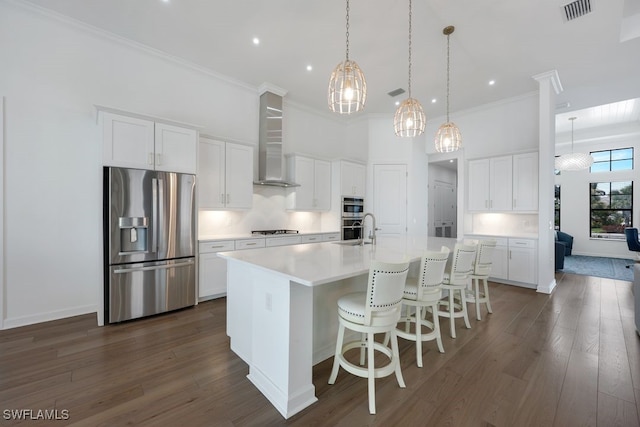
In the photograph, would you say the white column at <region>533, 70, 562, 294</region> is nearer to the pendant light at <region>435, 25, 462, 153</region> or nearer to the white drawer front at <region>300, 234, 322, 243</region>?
the pendant light at <region>435, 25, 462, 153</region>

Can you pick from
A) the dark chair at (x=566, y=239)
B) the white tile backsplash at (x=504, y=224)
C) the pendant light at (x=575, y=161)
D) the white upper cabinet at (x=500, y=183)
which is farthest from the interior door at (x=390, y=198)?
the dark chair at (x=566, y=239)

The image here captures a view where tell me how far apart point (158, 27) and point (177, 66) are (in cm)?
72

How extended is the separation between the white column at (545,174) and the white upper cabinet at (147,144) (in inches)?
224

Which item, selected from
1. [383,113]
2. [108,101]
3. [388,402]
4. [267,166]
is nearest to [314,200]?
[267,166]

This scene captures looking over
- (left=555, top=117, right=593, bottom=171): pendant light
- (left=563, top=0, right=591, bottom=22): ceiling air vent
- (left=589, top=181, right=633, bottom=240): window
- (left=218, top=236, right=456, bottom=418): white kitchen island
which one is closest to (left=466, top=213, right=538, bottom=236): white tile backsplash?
(left=555, top=117, right=593, bottom=171): pendant light

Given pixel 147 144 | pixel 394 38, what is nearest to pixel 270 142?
pixel 147 144

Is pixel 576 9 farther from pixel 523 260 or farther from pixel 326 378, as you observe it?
Answer: pixel 326 378

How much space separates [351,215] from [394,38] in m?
3.37

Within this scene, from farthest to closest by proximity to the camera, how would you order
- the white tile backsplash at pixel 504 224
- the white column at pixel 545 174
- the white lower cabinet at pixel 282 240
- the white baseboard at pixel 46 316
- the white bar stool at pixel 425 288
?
the white tile backsplash at pixel 504 224 → the white lower cabinet at pixel 282 240 → the white column at pixel 545 174 → the white baseboard at pixel 46 316 → the white bar stool at pixel 425 288

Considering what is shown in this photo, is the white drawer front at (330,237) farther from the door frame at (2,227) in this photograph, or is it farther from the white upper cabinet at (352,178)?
the door frame at (2,227)

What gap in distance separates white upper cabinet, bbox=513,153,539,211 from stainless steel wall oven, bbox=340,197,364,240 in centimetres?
304

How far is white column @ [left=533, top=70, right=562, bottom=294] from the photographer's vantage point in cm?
441

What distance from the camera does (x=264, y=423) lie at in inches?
63.7

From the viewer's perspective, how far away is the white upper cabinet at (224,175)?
13.2 feet
